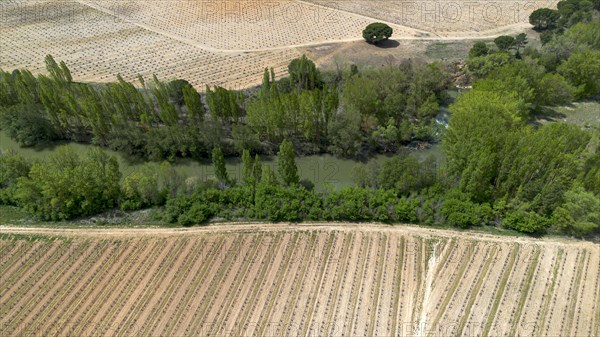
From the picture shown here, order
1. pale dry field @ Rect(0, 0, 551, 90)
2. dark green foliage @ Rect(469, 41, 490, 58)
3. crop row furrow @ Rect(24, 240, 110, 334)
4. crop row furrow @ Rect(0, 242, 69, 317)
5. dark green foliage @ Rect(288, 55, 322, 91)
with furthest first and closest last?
pale dry field @ Rect(0, 0, 551, 90) < dark green foliage @ Rect(469, 41, 490, 58) < dark green foliage @ Rect(288, 55, 322, 91) < crop row furrow @ Rect(0, 242, 69, 317) < crop row furrow @ Rect(24, 240, 110, 334)

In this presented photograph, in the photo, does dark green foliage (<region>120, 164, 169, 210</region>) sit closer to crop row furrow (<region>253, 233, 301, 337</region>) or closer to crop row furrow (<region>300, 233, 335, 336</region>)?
crop row furrow (<region>253, 233, 301, 337</region>)

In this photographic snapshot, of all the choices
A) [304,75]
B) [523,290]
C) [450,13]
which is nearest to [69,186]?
[304,75]

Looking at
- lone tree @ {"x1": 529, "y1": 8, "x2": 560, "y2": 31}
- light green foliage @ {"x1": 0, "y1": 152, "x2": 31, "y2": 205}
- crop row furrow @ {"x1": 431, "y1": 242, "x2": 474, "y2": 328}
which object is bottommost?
crop row furrow @ {"x1": 431, "y1": 242, "x2": 474, "y2": 328}

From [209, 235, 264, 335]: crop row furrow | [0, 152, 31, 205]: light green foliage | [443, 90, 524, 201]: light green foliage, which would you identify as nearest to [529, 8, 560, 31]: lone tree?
[443, 90, 524, 201]: light green foliage

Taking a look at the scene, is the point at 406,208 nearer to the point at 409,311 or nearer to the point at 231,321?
the point at 409,311

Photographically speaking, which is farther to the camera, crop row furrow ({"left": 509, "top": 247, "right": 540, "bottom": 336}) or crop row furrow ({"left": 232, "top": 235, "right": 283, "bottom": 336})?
crop row furrow ({"left": 232, "top": 235, "right": 283, "bottom": 336})

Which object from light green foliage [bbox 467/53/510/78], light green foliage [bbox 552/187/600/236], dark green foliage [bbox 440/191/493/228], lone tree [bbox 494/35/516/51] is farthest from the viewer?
lone tree [bbox 494/35/516/51]

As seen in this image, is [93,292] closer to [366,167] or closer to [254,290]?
→ [254,290]
